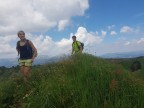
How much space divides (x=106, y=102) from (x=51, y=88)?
2.02 meters

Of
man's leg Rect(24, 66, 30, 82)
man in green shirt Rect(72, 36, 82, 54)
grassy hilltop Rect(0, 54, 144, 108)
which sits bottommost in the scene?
grassy hilltop Rect(0, 54, 144, 108)

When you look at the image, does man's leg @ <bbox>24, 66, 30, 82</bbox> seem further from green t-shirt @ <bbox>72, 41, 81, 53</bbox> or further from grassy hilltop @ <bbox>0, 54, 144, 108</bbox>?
green t-shirt @ <bbox>72, 41, 81, 53</bbox>

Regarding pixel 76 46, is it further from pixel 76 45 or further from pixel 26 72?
pixel 26 72

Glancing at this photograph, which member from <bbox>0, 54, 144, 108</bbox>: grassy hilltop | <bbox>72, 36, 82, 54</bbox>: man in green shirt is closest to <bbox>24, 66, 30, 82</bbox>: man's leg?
<bbox>0, 54, 144, 108</bbox>: grassy hilltop

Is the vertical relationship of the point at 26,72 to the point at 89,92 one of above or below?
above

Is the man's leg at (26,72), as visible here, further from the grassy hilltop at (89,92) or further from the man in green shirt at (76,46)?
the man in green shirt at (76,46)

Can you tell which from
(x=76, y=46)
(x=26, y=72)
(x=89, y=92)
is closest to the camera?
(x=89, y=92)

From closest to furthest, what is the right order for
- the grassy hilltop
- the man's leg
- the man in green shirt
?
the grassy hilltop
the man's leg
the man in green shirt

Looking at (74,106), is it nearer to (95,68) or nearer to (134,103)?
(134,103)

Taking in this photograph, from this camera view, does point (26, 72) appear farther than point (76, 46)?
No

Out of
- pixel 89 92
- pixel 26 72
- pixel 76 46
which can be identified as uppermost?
pixel 76 46

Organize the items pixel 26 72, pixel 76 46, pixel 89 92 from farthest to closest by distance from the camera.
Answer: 1. pixel 76 46
2. pixel 26 72
3. pixel 89 92

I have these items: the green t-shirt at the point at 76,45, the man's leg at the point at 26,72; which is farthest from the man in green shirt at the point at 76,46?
the man's leg at the point at 26,72

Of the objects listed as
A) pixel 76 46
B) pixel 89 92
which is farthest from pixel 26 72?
pixel 76 46
